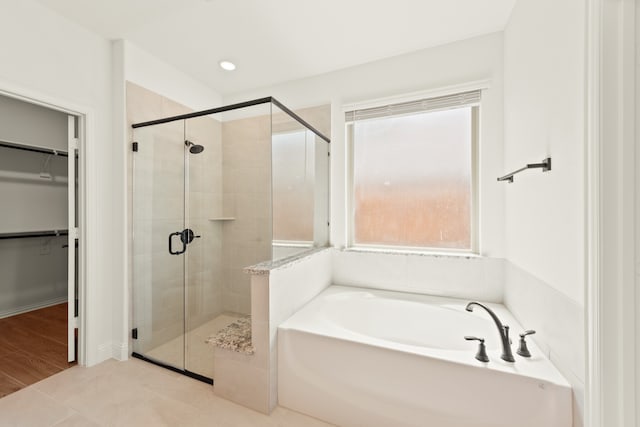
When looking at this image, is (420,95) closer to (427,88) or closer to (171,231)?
(427,88)

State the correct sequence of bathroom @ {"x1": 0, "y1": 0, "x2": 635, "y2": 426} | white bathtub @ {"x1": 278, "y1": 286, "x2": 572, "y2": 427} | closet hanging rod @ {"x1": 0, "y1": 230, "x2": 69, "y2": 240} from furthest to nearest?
closet hanging rod @ {"x1": 0, "y1": 230, "x2": 69, "y2": 240} → white bathtub @ {"x1": 278, "y1": 286, "x2": 572, "y2": 427} → bathroom @ {"x1": 0, "y1": 0, "x2": 635, "y2": 426}

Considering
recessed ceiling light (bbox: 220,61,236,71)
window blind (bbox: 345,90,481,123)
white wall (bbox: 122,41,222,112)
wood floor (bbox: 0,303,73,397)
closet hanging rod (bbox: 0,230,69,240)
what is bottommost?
wood floor (bbox: 0,303,73,397)

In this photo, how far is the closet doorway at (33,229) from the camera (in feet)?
8.61

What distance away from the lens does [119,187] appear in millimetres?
2141

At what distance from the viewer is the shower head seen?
221 cm

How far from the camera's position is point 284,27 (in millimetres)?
1994

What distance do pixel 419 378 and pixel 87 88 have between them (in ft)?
9.77

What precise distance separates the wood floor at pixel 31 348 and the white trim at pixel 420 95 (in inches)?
125

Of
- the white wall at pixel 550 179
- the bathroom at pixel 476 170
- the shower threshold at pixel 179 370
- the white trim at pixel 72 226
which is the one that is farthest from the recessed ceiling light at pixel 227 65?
the shower threshold at pixel 179 370

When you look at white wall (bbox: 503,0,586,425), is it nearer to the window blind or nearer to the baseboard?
the window blind

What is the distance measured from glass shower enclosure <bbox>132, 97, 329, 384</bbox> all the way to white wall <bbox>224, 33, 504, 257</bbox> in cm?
37

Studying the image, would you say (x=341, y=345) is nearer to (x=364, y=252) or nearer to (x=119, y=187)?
(x=364, y=252)
